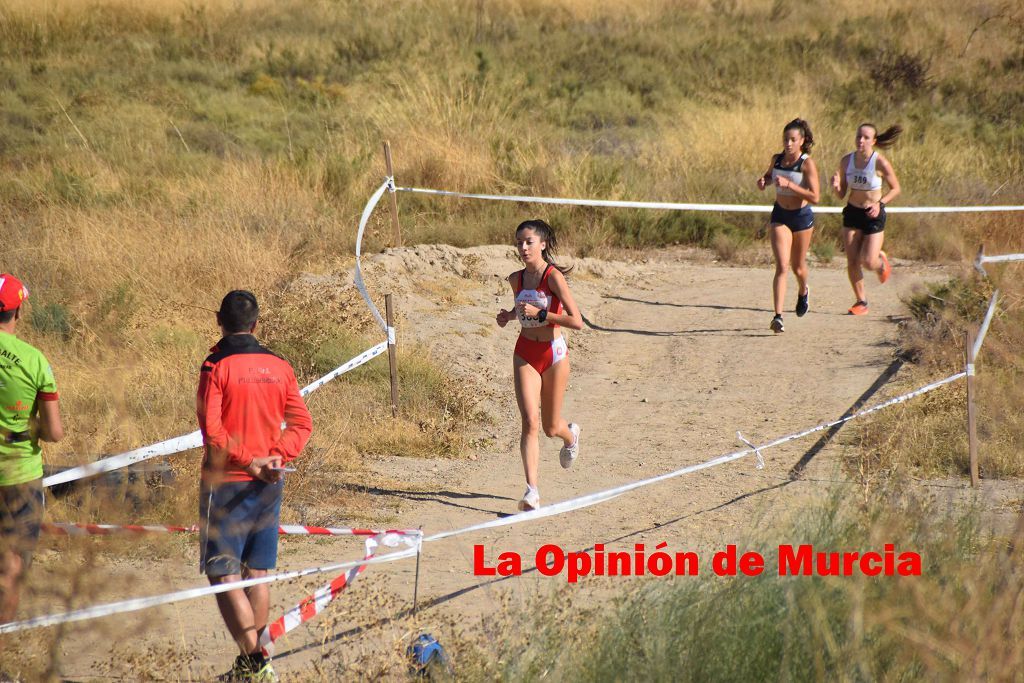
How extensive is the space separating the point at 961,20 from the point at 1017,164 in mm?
11416

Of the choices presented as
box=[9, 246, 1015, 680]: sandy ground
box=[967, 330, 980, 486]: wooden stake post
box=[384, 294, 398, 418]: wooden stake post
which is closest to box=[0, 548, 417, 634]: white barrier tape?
box=[9, 246, 1015, 680]: sandy ground

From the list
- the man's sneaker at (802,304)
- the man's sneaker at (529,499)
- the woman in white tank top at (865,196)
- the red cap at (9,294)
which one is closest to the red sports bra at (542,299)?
the man's sneaker at (529,499)

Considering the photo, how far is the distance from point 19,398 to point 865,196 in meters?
6.87

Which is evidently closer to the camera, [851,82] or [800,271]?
[800,271]

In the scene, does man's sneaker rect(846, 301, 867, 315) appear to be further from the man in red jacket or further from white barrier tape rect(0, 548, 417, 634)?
white barrier tape rect(0, 548, 417, 634)

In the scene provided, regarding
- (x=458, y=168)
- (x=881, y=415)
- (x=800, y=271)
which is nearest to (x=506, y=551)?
(x=881, y=415)

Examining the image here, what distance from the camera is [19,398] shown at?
4.86 metres

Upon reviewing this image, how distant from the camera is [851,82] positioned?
20.9 m

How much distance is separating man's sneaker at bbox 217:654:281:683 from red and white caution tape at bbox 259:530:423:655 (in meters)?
0.06

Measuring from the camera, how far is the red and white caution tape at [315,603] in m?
4.34

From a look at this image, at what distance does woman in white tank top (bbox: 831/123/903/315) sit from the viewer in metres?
9.26

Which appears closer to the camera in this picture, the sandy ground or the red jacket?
the red jacket

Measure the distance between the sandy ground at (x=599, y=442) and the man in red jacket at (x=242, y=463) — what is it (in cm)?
33

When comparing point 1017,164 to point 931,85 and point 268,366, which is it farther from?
point 268,366
